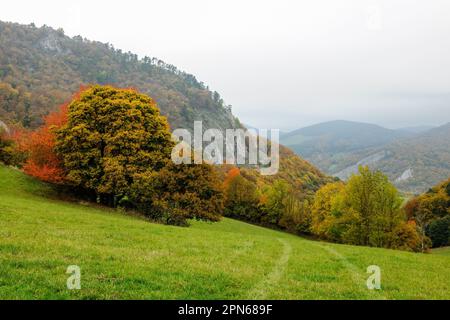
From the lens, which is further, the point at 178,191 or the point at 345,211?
the point at 345,211

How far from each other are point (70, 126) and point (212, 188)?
62.2ft

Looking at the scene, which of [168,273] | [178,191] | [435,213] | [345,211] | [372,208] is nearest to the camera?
[168,273]

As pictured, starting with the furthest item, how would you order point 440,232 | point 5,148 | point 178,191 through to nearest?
point 440,232
point 5,148
point 178,191

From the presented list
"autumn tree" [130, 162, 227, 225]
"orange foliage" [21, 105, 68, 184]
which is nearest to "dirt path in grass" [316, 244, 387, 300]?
"autumn tree" [130, 162, 227, 225]

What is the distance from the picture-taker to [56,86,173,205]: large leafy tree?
46.2 metres

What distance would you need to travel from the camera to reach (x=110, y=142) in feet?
154

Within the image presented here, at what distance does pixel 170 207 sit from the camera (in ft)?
150

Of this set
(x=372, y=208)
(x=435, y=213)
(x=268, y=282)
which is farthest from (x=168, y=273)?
(x=435, y=213)

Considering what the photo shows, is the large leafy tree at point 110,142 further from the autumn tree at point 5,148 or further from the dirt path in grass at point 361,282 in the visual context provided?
the dirt path in grass at point 361,282

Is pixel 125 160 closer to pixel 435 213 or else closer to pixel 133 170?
pixel 133 170

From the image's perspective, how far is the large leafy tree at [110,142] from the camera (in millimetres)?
46219

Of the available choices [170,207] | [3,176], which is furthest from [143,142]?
[3,176]

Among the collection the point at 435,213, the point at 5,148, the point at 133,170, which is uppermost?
the point at 5,148
